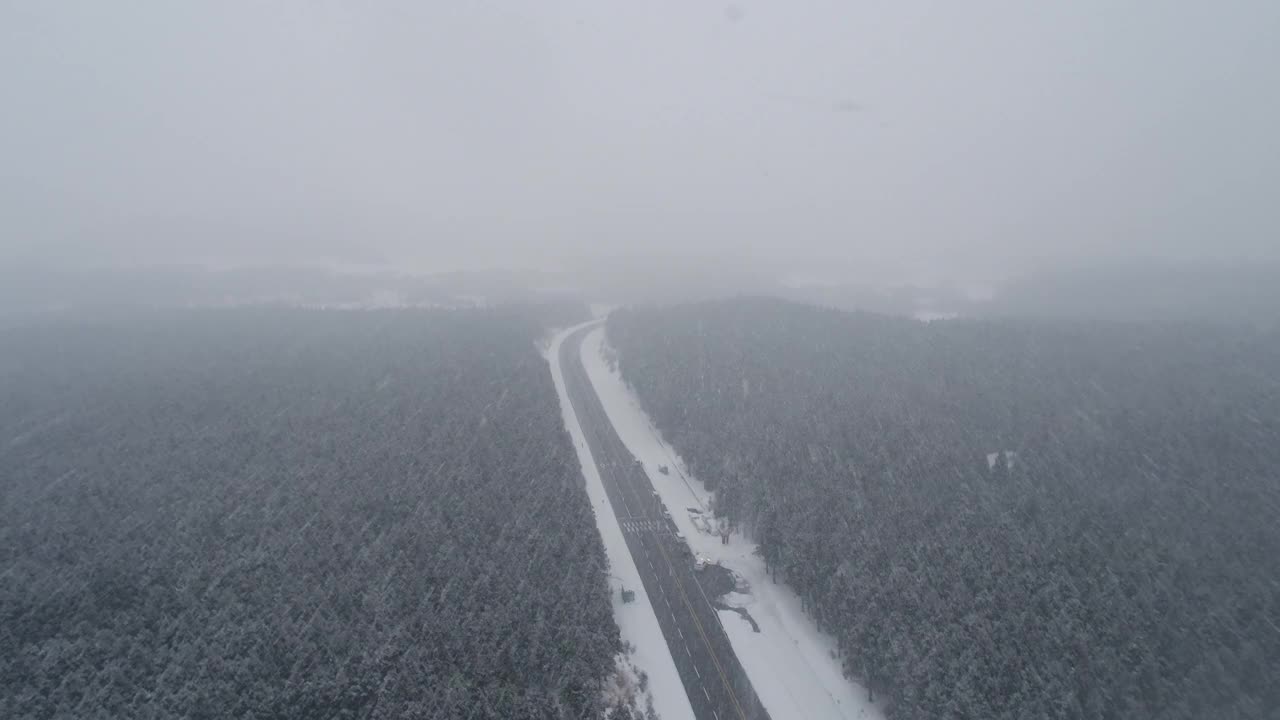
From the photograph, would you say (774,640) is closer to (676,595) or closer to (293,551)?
(676,595)

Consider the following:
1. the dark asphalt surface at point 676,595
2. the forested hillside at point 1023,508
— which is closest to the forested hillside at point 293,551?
the dark asphalt surface at point 676,595

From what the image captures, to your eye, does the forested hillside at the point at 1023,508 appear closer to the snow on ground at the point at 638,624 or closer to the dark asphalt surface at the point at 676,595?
the dark asphalt surface at the point at 676,595

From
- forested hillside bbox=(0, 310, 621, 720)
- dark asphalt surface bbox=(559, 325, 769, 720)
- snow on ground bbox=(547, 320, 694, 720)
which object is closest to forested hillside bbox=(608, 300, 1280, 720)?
dark asphalt surface bbox=(559, 325, 769, 720)

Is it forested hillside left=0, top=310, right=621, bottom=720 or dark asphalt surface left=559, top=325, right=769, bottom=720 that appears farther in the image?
dark asphalt surface left=559, top=325, right=769, bottom=720

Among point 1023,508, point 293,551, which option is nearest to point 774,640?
point 1023,508

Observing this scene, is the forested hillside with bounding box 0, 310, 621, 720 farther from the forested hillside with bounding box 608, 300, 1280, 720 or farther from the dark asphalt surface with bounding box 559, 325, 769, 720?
the forested hillside with bounding box 608, 300, 1280, 720

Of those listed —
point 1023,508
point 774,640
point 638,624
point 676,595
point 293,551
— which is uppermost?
point 1023,508
